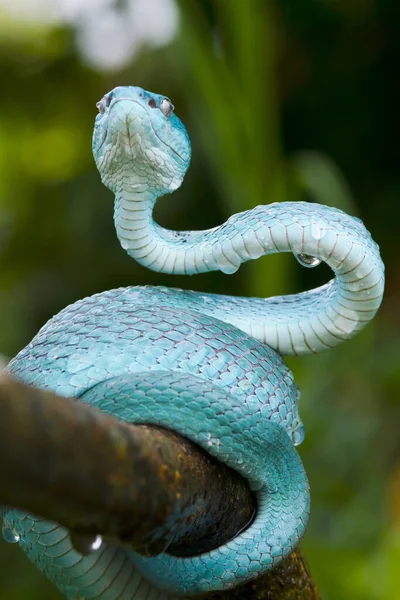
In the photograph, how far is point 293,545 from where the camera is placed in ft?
→ 4.86

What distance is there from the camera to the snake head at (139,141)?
1671mm

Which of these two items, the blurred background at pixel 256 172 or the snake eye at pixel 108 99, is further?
the blurred background at pixel 256 172

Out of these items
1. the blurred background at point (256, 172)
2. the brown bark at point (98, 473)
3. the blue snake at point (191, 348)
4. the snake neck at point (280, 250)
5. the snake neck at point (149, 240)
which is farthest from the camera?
the blurred background at point (256, 172)

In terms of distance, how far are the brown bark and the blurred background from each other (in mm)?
2326

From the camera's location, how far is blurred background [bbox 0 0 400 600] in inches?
155

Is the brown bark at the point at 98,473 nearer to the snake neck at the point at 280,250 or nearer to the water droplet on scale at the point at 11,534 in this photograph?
the water droplet on scale at the point at 11,534

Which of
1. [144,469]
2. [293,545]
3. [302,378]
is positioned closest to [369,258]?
[293,545]

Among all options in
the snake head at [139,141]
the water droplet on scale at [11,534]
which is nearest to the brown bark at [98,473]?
the water droplet on scale at [11,534]

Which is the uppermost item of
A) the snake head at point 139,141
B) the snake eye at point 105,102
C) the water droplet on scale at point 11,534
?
the snake eye at point 105,102

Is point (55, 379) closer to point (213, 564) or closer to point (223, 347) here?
point (223, 347)

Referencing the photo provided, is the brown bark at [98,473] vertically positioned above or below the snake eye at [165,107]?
below

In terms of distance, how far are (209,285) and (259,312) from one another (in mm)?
3678

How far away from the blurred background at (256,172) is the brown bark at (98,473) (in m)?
2.33

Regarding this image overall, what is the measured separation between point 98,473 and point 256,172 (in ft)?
10.8
